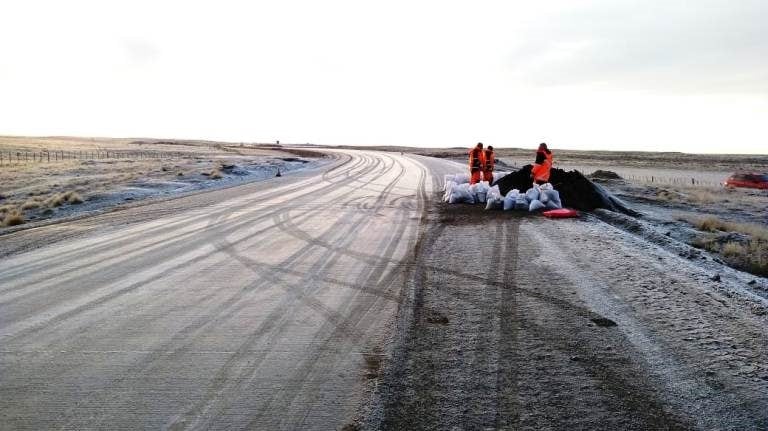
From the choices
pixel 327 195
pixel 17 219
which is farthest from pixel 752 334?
pixel 17 219

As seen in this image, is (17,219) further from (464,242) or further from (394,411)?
(394,411)

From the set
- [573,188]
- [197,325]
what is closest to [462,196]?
[573,188]

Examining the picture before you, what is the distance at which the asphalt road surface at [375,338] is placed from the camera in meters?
3.78

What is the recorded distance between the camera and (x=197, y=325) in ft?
18.1

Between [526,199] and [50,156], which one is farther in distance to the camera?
[50,156]

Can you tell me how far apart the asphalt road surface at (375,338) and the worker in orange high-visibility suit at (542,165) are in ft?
17.7

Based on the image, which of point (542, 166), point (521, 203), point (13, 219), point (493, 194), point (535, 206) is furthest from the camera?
point (13, 219)

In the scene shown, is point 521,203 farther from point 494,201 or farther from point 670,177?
point 670,177

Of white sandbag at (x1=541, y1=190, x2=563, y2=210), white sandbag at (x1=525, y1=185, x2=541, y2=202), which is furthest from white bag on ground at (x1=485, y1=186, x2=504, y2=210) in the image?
white sandbag at (x1=541, y1=190, x2=563, y2=210)

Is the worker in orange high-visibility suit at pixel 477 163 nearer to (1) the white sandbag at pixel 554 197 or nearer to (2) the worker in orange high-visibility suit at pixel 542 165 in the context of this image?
(2) the worker in orange high-visibility suit at pixel 542 165

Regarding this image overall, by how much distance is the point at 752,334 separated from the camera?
17.1 ft

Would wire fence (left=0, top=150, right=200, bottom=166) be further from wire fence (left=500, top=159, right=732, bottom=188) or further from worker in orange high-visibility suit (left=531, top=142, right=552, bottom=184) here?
worker in orange high-visibility suit (left=531, top=142, right=552, bottom=184)

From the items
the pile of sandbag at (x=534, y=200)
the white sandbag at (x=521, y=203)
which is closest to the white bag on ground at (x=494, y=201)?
the pile of sandbag at (x=534, y=200)

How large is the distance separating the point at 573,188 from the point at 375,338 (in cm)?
1177
